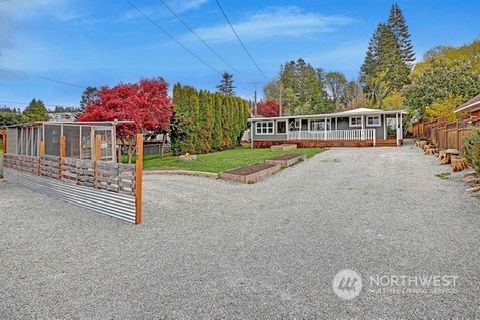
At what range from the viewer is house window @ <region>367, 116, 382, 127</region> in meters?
22.7

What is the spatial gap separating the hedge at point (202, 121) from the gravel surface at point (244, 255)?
11.3 metres

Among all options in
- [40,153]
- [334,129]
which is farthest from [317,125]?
[40,153]

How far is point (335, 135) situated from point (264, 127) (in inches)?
232

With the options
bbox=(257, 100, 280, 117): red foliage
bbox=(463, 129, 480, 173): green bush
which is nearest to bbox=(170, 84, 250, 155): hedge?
bbox=(463, 129, 480, 173): green bush

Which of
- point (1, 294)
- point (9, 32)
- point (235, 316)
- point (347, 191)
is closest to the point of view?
point (235, 316)

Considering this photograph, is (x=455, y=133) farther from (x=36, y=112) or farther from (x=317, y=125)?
(x=36, y=112)

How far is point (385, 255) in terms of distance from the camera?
3.93 meters

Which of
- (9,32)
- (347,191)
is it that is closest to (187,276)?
(347,191)

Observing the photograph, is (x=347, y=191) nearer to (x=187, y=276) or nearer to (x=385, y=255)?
(x=385, y=255)

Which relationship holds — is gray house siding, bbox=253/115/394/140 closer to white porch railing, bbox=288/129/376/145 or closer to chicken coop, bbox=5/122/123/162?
white porch railing, bbox=288/129/376/145

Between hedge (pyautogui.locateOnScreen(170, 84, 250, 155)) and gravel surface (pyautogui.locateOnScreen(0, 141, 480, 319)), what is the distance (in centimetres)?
1126

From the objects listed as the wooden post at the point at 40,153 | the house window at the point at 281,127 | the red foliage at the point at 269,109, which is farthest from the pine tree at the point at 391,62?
the wooden post at the point at 40,153

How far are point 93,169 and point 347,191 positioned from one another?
18.7ft

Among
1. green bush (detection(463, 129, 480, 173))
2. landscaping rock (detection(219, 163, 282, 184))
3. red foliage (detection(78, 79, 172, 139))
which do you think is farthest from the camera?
red foliage (detection(78, 79, 172, 139))
